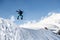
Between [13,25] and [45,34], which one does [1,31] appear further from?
[45,34]

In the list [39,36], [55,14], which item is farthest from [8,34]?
[55,14]

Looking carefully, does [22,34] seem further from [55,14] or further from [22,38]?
[55,14]

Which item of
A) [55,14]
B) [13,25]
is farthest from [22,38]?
[55,14]

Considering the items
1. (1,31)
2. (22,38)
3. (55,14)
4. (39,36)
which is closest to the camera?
(1,31)

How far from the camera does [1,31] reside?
1378 centimetres

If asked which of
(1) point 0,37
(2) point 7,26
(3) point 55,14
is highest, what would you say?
(3) point 55,14

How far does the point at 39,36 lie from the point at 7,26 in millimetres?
4060

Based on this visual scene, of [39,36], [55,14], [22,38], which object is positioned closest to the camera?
[22,38]

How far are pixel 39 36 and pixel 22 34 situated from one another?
2387mm

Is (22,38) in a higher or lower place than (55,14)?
lower

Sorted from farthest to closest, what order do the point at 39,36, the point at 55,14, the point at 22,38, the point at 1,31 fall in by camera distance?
1. the point at 55,14
2. the point at 39,36
3. the point at 22,38
4. the point at 1,31

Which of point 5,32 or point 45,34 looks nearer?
point 5,32

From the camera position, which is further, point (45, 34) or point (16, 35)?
point (45, 34)

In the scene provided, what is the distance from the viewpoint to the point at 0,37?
13.9 metres
